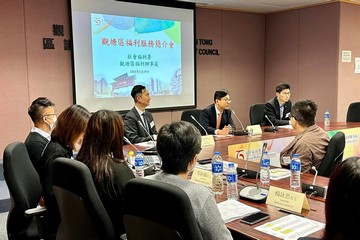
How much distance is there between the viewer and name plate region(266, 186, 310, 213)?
1.76m

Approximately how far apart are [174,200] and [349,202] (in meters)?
0.52

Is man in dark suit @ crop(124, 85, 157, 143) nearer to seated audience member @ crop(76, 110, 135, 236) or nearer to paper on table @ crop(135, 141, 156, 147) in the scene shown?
paper on table @ crop(135, 141, 156, 147)

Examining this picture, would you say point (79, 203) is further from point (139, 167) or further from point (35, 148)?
point (35, 148)

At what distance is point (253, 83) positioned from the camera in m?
7.15

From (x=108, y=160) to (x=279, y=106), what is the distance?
363cm

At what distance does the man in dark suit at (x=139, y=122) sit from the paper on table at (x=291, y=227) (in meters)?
2.33

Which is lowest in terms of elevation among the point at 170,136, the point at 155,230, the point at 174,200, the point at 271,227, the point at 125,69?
the point at 271,227

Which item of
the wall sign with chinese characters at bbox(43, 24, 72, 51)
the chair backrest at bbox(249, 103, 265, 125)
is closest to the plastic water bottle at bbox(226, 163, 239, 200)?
the chair backrest at bbox(249, 103, 265, 125)

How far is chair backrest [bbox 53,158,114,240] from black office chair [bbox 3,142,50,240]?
13.7 inches

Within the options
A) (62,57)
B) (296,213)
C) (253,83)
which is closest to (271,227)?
(296,213)

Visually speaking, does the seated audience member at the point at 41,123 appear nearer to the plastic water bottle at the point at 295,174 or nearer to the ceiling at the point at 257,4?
the plastic water bottle at the point at 295,174

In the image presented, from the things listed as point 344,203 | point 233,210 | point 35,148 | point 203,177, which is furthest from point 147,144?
point 344,203

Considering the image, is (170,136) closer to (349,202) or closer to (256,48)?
(349,202)

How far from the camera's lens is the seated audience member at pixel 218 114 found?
4.41m
